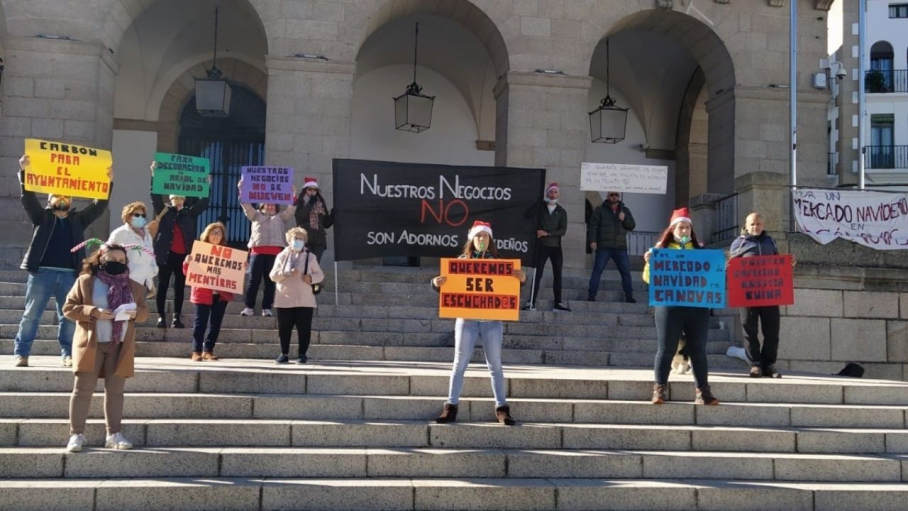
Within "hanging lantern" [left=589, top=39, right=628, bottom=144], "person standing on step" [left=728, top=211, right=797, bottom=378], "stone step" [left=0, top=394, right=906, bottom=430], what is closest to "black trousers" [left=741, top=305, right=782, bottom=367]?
"person standing on step" [left=728, top=211, right=797, bottom=378]

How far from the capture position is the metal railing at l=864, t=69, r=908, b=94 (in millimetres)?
42312

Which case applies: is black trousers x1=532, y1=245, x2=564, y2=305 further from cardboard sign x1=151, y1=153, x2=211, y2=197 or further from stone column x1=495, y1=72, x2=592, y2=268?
cardboard sign x1=151, y1=153, x2=211, y2=197

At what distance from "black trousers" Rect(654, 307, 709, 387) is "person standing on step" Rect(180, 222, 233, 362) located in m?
4.82

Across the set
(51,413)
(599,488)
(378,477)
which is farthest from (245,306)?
(599,488)

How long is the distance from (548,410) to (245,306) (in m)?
5.00

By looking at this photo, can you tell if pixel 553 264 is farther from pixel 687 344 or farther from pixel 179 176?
pixel 179 176

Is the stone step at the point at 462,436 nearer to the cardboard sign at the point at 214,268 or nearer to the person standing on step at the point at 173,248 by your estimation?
the cardboard sign at the point at 214,268

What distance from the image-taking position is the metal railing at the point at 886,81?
42.3 meters

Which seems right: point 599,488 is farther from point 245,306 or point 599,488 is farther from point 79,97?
point 79,97

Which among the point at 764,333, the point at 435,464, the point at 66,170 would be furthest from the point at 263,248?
the point at 764,333

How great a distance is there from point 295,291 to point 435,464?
10.1ft

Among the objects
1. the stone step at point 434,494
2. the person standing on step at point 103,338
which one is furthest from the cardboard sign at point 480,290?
the person standing on step at point 103,338

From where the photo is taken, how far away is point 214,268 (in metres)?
9.40

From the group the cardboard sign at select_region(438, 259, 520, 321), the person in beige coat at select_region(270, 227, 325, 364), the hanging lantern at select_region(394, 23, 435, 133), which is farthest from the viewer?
the hanging lantern at select_region(394, 23, 435, 133)
